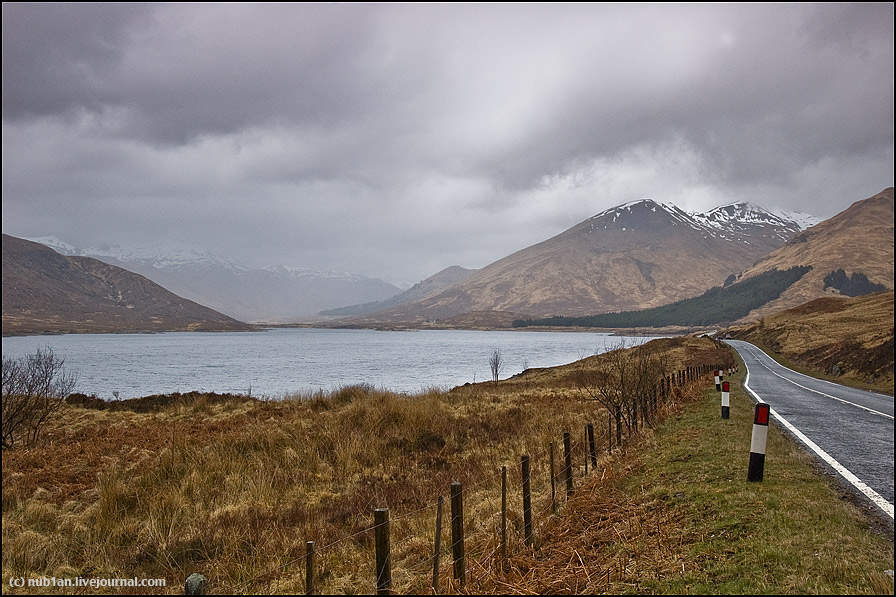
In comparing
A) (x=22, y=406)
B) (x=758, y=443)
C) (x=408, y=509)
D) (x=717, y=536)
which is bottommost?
(x=408, y=509)

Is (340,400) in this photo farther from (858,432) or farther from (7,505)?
(858,432)

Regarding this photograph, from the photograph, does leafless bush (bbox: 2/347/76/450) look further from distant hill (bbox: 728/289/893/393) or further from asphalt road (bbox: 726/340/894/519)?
distant hill (bbox: 728/289/893/393)

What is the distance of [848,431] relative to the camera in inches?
437

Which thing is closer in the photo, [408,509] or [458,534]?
[458,534]

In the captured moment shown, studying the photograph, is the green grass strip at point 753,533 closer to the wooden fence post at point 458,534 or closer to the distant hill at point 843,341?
the wooden fence post at point 458,534

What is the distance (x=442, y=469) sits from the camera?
14.3 meters

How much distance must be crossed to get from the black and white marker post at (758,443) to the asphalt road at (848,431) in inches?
42.4

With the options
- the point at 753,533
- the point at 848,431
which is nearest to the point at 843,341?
the point at 848,431

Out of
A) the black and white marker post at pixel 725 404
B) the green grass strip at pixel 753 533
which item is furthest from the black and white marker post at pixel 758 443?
the black and white marker post at pixel 725 404

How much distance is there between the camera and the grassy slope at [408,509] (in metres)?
5.16

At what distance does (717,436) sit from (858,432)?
3.06m

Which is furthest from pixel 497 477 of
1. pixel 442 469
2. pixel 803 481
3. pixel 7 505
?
pixel 7 505

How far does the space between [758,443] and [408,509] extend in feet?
22.9

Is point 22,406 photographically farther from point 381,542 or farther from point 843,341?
point 843,341
